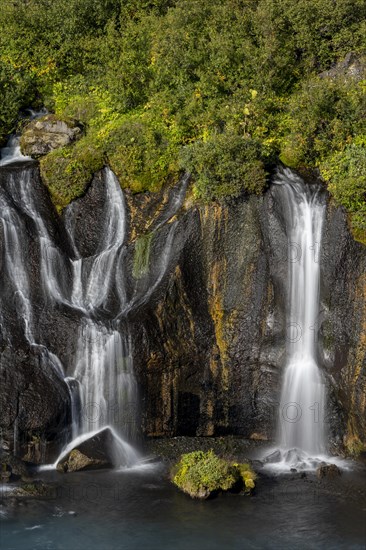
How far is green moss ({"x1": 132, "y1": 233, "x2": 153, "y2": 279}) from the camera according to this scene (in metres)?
24.4

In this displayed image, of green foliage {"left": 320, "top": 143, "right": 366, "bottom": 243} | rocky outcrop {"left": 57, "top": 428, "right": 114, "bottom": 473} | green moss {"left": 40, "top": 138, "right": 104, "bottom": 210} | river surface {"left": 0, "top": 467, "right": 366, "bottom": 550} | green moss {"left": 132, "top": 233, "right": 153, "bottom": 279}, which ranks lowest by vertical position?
river surface {"left": 0, "top": 467, "right": 366, "bottom": 550}

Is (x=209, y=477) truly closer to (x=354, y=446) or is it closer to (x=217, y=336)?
(x=354, y=446)

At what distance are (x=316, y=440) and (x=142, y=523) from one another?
706 cm

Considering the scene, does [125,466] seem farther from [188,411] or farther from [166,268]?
[166,268]

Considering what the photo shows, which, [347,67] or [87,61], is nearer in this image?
[347,67]

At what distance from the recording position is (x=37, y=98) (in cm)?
3281

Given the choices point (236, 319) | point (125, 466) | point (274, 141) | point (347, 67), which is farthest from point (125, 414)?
point (347, 67)

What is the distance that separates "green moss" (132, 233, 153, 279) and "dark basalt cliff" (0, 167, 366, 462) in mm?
38

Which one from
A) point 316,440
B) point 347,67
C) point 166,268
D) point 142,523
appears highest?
point 347,67

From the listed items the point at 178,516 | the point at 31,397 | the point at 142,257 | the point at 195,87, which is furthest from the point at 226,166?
the point at 178,516

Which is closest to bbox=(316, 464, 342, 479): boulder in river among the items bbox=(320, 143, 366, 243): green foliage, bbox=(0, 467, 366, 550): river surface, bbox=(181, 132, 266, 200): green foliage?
bbox=(0, 467, 366, 550): river surface

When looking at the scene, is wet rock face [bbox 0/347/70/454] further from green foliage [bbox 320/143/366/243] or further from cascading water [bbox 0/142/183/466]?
green foliage [bbox 320/143/366/243]

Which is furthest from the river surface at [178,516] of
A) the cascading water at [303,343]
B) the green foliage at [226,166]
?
the green foliage at [226,166]

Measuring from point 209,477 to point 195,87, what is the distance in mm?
16852
